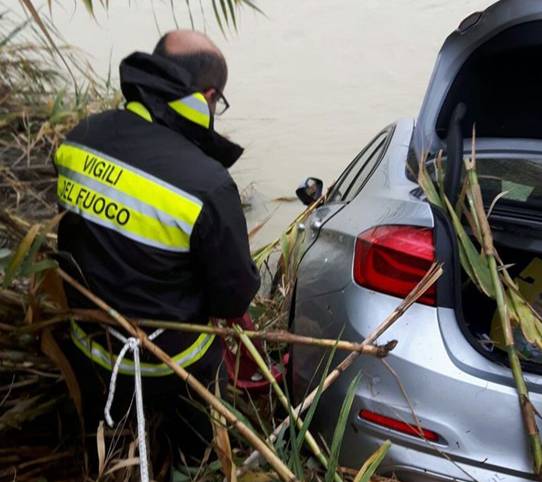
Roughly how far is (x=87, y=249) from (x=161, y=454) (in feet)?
2.80

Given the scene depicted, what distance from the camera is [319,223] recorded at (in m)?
2.93

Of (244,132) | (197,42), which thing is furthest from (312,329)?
(244,132)

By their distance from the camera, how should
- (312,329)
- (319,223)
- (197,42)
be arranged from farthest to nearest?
(319,223) < (312,329) < (197,42)

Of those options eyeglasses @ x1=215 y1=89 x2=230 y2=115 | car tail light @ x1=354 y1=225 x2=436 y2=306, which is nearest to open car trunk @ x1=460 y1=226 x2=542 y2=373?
car tail light @ x1=354 y1=225 x2=436 y2=306

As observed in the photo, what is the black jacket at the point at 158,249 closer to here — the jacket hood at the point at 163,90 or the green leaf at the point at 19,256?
the jacket hood at the point at 163,90

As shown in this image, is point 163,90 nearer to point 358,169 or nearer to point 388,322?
point 388,322

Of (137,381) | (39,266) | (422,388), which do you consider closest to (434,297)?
(422,388)

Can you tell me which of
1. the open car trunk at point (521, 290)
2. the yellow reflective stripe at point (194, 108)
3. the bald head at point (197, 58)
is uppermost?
the bald head at point (197, 58)

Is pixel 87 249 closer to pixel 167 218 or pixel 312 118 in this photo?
pixel 167 218

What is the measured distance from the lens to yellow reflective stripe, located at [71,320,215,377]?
212cm

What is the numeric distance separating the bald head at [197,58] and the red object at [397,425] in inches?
41.3

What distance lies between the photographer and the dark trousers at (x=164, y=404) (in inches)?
86.2

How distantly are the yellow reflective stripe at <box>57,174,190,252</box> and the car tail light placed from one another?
0.53 m

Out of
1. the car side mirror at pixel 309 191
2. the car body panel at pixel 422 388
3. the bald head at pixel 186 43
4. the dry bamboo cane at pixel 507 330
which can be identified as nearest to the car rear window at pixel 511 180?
the dry bamboo cane at pixel 507 330
